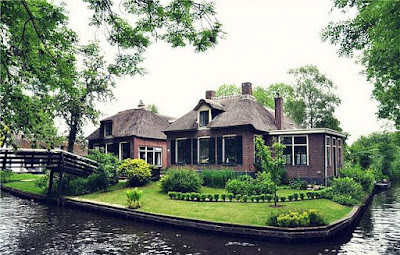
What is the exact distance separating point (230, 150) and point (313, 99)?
2534cm

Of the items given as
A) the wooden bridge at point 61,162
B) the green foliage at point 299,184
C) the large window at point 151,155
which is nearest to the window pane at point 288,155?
the green foliage at point 299,184

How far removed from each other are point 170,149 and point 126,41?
77.5 feet

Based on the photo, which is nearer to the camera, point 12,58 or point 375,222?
point 12,58

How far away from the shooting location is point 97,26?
19.3 ft

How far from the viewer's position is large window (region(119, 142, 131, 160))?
1264 inches

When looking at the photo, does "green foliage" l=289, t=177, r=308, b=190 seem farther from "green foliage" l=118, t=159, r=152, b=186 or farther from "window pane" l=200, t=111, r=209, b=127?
"green foliage" l=118, t=159, r=152, b=186

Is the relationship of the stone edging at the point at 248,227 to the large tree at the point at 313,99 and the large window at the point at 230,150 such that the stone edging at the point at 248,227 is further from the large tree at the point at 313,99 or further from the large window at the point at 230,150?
the large tree at the point at 313,99

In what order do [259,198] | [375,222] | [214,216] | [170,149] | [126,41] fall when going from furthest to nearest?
1. [170,149]
2. [259,198]
3. [375,222]
4. [214,216]
5. [126,41]

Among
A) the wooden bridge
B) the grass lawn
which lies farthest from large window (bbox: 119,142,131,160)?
the grass lawn

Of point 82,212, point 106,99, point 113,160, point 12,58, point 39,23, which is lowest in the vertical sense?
point 82,212

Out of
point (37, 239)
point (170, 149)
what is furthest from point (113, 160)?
point (37, 239)

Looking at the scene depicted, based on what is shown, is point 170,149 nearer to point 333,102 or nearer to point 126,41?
point 126,41

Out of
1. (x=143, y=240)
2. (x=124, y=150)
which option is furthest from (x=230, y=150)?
(x=143, y=240)

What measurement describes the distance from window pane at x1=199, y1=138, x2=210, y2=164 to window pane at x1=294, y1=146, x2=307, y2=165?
6956 mm
